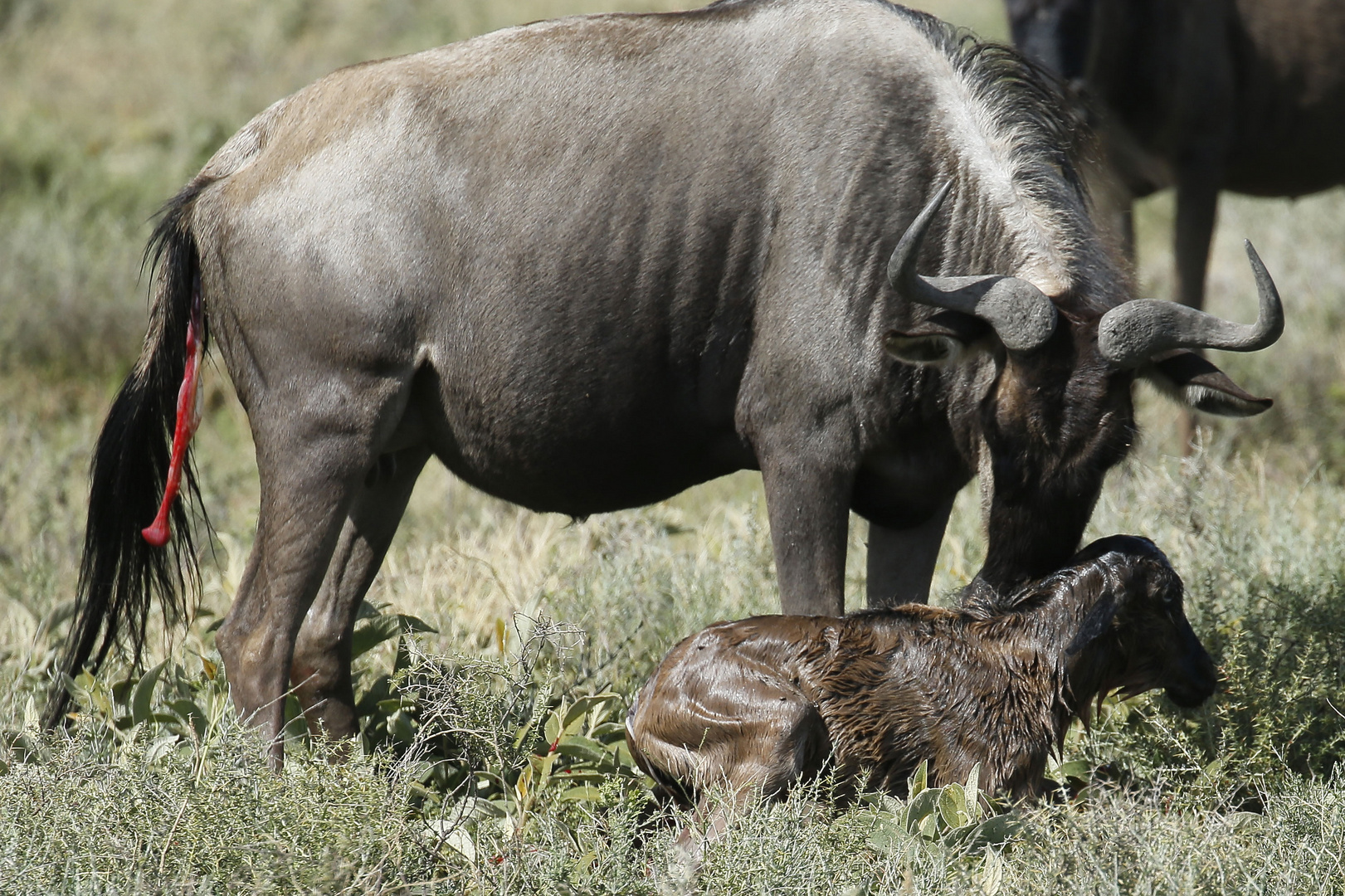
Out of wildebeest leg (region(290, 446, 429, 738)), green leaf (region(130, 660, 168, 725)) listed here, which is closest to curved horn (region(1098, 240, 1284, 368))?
wildebeest leg (region(290, 446, 429, 738))

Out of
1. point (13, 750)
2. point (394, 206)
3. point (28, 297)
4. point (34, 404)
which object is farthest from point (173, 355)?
point (28, 297)

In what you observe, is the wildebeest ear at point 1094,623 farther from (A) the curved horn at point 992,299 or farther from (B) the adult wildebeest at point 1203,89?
(B) the adult wildebeest at point 1203,89

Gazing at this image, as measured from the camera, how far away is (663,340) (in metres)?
4.12

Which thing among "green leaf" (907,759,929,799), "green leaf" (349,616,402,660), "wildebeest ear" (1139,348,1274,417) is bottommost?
"green leaf" (907,759,929,799)

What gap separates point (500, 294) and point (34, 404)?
18.3 ft

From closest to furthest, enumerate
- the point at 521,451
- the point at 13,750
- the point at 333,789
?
1. the point at 333,789
2. the point at 13,750
3. the point at 521,451

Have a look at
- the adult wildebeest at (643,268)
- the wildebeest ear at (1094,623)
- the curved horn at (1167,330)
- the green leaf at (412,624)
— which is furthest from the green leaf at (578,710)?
the curved horn at (1167,330)

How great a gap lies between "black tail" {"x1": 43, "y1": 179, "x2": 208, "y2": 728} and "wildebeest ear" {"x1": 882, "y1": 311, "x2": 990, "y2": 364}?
2171mm

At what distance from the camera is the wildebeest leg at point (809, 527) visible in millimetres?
3996

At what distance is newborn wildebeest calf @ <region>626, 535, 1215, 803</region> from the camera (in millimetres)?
3682

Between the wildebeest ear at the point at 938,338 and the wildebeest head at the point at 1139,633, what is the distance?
67 cm

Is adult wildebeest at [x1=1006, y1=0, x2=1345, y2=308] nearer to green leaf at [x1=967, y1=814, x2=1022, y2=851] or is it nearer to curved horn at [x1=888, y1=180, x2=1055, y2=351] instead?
curved horn at [x1=888, y1=180, x2=1055, y2=351]

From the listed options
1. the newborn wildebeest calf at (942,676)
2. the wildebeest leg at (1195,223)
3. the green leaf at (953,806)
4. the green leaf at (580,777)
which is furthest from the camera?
Answer: the wildebeest leg at (1195,223)

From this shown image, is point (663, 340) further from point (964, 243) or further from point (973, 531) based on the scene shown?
point (973, 531)
